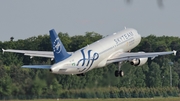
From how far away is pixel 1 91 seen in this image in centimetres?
12181

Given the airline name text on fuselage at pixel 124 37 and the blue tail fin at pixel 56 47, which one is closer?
the blue tail fin at pixel 56 47

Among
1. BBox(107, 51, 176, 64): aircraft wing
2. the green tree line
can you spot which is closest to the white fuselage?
BBox(107, 51, 176, 64): aircraft wing

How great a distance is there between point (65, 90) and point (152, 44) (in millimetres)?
73294

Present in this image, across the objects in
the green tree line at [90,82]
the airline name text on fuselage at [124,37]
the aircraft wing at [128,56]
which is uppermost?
the airline name text on fuselage at [124,37]

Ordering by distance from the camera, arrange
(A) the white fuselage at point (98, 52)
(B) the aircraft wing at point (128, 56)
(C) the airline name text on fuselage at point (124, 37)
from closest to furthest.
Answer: (A) the white fuselage at point (98, 52), (B) the aircraft wing at point (128, 56), (C) the airline name text on fuselage at point (124, 37)

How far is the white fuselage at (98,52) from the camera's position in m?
112

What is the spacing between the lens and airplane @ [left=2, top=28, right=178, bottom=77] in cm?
11194

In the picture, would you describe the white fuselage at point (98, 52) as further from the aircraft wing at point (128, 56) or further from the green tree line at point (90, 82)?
the green tree line at point (90, 82)

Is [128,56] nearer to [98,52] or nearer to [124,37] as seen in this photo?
[124,37]

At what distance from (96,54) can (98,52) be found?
775 millimetres

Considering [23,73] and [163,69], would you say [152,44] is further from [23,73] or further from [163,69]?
[23,73]

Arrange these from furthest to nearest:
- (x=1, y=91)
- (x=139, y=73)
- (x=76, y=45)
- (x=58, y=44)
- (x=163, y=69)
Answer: (x=76, y=45)
(x=163, y=69)
(x=139, y=73)
(x=1, y=91)
(x=58, y=44)

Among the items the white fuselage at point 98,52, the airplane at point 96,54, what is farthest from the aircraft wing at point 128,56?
the white fuselage at point 98,52

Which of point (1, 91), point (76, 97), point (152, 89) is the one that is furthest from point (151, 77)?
point (1, 91)
